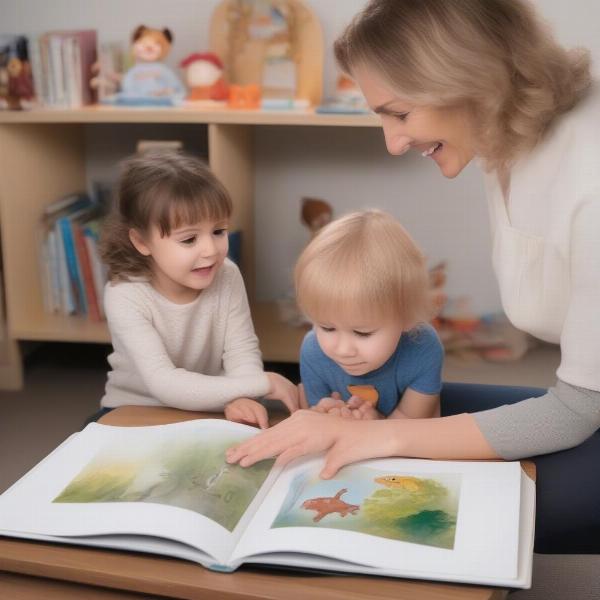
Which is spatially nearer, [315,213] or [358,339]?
[358,339]

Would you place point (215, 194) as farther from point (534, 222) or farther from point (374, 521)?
point (374, 521)

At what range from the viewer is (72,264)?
2408mm

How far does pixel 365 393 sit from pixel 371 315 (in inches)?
5.7

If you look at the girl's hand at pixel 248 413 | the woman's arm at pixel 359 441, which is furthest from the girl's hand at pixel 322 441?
the girl's hand at pixel 248 413

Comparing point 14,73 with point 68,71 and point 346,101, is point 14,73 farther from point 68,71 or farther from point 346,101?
point 346,101

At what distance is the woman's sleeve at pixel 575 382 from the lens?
1001 mm

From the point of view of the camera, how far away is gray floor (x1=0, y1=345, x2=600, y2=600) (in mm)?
2037

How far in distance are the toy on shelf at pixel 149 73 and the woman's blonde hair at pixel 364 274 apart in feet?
4.19

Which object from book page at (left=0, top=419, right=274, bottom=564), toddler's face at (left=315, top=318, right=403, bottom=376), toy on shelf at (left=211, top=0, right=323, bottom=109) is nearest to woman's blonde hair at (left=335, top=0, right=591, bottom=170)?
toddler's face at (left=315, top=318, right=403, bottom=376)

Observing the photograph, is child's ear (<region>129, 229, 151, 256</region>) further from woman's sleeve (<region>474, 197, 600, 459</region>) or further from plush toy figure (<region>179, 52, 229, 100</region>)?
plush toy figure (<region>179, 52, 229, 100</region>)

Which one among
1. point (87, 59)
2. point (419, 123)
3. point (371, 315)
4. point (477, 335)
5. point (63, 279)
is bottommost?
point (477, 335)

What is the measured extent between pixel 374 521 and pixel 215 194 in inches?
27.1

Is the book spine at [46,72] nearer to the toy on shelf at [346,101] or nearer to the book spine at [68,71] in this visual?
the book spine at [68,71]

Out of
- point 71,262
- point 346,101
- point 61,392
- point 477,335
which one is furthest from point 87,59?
point 477,335
